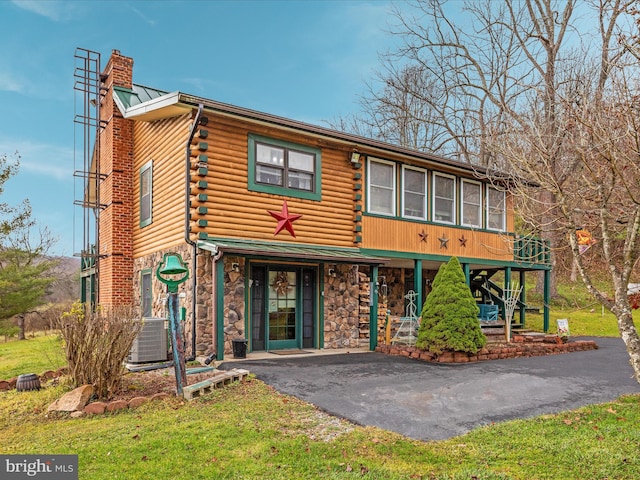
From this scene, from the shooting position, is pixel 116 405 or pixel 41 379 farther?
pixel 41 379

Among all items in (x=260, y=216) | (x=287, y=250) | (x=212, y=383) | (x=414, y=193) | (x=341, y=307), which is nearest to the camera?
(x=212, y=383)

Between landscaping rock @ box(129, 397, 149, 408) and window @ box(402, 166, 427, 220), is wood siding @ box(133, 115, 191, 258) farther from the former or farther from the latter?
Answer: window @ box(402, 166, 427, 220)

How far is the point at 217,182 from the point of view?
10.1 metres

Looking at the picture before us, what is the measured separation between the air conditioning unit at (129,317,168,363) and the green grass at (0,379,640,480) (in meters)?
3.07

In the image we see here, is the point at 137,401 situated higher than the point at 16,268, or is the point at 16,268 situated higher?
the point at 16,268

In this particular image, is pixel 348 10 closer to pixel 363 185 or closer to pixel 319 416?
pixel 363 185

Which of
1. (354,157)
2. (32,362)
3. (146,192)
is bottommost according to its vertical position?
(32,362)

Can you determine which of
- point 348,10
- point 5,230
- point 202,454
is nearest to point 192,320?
point 202,454

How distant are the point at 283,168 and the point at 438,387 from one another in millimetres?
6085

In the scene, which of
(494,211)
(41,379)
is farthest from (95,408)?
(494,211)

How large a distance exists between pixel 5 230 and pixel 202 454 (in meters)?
19.8

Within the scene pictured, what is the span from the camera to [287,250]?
411 inches

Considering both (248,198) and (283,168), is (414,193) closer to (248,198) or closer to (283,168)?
(283,168)

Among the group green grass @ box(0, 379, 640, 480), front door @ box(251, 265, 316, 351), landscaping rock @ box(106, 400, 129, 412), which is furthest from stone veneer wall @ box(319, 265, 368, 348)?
landscaping rock @ box(106, 400, 129, 412)
